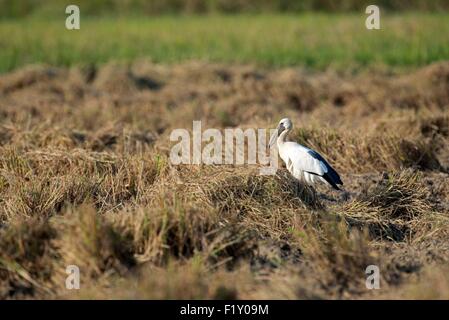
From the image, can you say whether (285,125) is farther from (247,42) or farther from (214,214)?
(247,42)

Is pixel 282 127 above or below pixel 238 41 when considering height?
below

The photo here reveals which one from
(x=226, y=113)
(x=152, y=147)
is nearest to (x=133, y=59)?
(x=226, y=113)

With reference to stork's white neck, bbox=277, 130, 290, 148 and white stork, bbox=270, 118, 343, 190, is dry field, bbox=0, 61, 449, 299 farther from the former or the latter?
stork's white neck, bbox=277, 130, 290, 148

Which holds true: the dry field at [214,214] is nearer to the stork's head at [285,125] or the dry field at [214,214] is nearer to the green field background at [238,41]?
the stork's head at [285,125]

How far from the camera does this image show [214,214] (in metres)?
5.86

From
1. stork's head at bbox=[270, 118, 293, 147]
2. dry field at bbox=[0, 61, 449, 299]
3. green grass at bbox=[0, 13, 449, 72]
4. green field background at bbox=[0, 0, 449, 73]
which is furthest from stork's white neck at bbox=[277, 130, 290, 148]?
green grass at bbox=[0, 13, 449, 72]

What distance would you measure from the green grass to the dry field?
490 centimetres

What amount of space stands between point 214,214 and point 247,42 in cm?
1197

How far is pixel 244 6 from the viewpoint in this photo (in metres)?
25.3

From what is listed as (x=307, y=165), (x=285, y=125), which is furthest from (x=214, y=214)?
(x=285, y=125)

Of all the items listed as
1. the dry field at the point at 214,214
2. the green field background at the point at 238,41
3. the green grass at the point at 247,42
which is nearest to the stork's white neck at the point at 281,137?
the dry field at the point at 214,214
